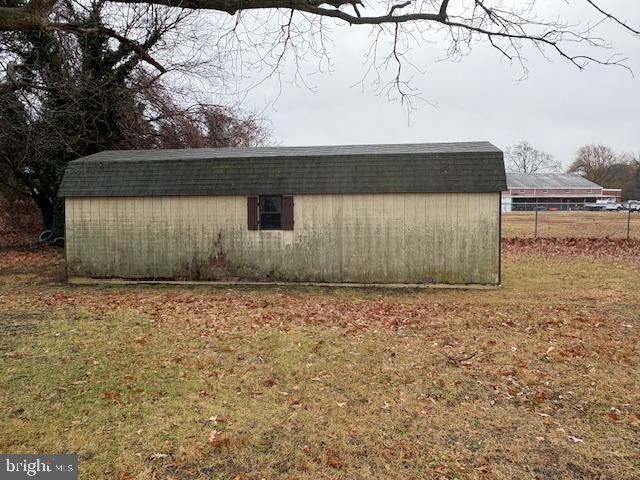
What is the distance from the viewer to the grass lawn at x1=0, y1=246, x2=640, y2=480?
345cm

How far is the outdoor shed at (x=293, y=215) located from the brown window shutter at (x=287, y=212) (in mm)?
23

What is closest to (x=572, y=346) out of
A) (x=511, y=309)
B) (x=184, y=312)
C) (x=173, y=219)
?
(x=511, y=309)

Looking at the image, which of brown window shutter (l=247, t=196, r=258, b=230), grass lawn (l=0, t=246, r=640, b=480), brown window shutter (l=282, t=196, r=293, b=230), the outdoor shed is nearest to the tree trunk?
the outdoor shed

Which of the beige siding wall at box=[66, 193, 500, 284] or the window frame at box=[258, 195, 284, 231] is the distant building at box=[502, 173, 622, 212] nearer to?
the beige siding wall at box=[66, 193, 500, 284]

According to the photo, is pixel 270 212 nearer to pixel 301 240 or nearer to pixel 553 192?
pixel 301 240

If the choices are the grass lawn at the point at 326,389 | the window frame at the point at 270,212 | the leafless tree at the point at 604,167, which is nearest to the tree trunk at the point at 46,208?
the window frame at the point at 270,212

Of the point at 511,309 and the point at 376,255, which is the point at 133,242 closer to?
the point at 376,255

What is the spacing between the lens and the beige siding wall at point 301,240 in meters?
10.7

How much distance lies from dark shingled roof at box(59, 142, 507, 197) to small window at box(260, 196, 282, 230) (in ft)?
0.82

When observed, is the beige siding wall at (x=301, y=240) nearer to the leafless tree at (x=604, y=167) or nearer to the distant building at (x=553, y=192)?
the distant building at (x=553, y=192)

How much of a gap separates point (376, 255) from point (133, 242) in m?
5.70

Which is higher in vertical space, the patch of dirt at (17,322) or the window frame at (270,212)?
the window frame at (270,212)

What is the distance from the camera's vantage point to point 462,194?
34.8 ft

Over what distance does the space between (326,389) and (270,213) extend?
23.3 ft
